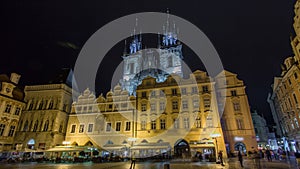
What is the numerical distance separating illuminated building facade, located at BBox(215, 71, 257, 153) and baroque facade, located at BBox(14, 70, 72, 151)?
32.7 metres

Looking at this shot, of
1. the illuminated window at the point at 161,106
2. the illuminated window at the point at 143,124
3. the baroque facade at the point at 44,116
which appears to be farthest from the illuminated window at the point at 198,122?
the baroque facade at the point at 44,116

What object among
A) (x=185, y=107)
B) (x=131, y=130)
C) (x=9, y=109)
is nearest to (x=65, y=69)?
(x=9, y=109)

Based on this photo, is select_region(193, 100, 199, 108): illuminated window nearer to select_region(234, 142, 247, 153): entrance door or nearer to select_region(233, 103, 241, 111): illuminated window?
select_region(233, 103, 241, 111): illuminated window

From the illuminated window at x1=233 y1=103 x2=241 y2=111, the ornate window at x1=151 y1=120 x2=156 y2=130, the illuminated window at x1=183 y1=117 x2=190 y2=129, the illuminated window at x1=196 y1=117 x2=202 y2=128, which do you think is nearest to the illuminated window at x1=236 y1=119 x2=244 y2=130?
the illuminated window at x1=233 y1=103 x2=241 y2=111

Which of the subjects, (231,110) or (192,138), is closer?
(192,138)

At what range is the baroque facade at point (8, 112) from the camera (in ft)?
108

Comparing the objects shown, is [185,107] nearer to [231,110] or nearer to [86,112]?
[231,110]

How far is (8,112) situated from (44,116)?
6053 millimetres

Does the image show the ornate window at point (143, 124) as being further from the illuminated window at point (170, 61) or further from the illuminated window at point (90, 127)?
the illuminated window at point (170, 61)

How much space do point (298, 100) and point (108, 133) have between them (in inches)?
1371

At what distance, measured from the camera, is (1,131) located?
32.9 metres

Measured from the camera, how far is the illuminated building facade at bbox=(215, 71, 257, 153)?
3259 centimetres

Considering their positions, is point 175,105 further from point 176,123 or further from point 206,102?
point 206,102

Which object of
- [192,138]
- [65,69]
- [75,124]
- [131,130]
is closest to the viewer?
[192,138]
